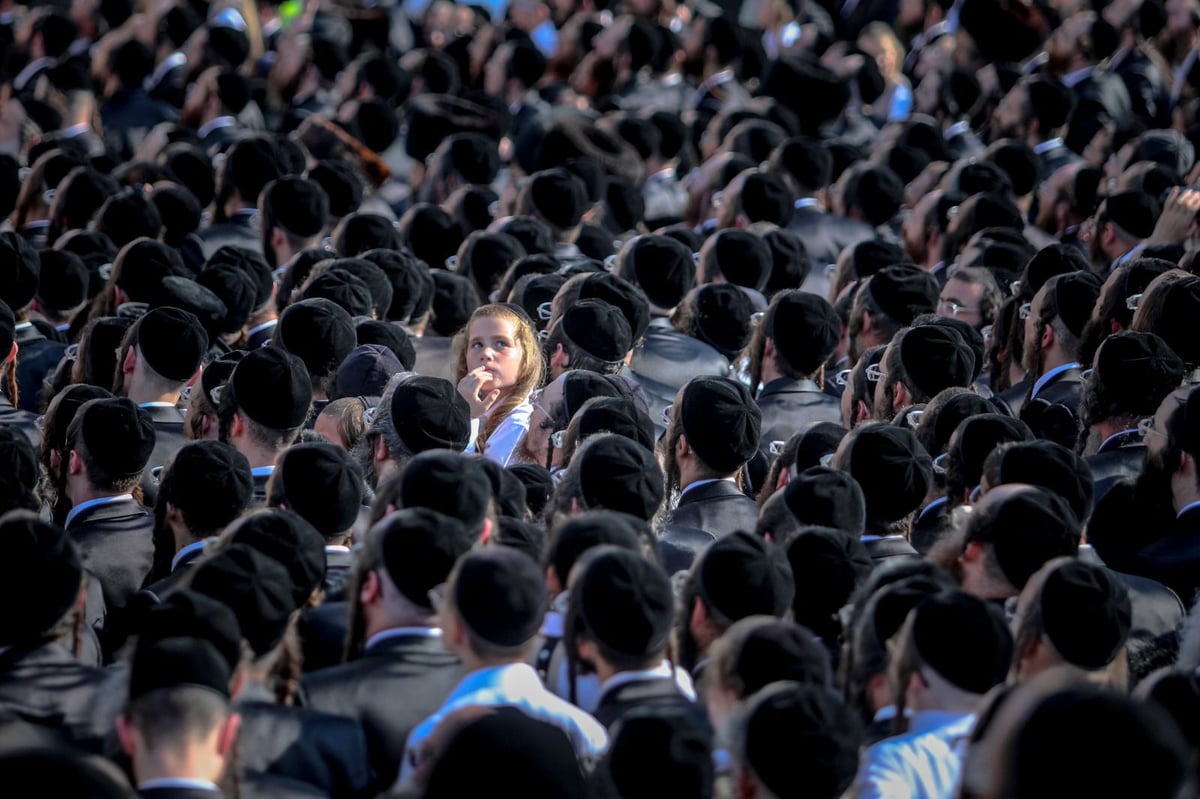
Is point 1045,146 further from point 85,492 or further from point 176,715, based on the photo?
point 176,715

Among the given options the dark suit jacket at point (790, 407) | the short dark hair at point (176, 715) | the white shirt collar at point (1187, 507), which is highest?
the short dark hair at point (176, 715)

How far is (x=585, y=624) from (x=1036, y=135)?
838cm

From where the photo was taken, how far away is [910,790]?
13.1 feet

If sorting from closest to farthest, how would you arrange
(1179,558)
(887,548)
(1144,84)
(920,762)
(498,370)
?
(920,762), (887,548), (1179,558), (498,370), (1144,84)

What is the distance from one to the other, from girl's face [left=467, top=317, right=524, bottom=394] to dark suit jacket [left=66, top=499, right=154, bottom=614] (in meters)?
1.61

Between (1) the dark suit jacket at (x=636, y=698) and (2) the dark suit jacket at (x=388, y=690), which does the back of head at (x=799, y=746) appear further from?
(2) the dark suit jacket at (x=388, y=690)

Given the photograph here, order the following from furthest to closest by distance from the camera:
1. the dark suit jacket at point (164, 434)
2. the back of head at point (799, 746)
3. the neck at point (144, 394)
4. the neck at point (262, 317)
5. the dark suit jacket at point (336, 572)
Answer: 1. the neck at point (262, 317)
2. the neck at point (144, 394)
3. the dark suit jacket at point (164, 434)
4. the dark suit jacket at point (336, 572)
5. the back of head at point (799, 746)

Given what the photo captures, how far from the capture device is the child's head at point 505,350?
22.8 feet

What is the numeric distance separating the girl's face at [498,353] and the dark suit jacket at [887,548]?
1.94 metres

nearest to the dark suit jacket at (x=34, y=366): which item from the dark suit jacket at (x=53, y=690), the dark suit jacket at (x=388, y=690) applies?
the dark suit jacket at (x=53, y=690)

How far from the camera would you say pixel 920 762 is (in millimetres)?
4020

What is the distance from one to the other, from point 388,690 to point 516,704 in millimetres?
428

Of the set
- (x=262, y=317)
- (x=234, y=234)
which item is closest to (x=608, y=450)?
(x=262, y=317)

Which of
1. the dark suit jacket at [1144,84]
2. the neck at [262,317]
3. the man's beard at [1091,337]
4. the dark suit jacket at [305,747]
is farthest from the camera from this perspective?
the dark suit jacket at [1144,84]
